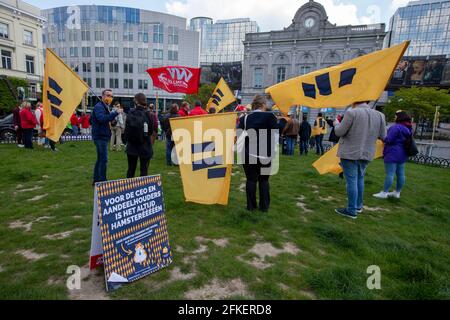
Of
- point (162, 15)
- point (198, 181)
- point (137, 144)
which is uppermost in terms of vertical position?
point (162, 15)

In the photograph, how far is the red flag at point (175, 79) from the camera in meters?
10.8

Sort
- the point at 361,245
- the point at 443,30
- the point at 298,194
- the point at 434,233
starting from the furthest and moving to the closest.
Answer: the point at 443,30 → the point at 298,194 → the point at 434,233 → the point at 361,245

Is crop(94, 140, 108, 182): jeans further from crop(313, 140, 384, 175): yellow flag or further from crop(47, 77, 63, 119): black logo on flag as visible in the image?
crop(313, 140, 384, 175): yellow flag

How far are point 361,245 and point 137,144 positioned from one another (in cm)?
417

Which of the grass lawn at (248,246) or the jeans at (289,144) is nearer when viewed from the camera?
the grass lawn at (248,246)

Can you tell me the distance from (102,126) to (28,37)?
1746 inches

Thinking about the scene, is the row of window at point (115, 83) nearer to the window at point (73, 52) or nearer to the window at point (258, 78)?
the window at point (73, 52)

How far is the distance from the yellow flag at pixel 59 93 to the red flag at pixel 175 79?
5.48 meters

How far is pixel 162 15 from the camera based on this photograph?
206 ft

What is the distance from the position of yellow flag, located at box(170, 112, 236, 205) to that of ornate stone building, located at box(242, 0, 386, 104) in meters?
44.9

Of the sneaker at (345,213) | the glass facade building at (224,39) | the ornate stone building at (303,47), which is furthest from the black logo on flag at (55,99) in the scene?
the glass facade building at (224,39)
